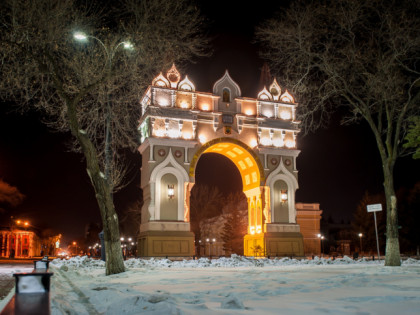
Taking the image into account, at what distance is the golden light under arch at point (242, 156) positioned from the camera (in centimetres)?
3369

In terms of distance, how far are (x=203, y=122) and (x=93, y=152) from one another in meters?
19.5

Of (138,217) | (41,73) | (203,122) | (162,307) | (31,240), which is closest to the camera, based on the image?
(162,307)

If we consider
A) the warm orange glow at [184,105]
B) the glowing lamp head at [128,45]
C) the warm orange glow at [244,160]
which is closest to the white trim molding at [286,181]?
the warm orange glow at [244,160]

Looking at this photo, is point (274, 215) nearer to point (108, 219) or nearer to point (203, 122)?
point (203, 122)

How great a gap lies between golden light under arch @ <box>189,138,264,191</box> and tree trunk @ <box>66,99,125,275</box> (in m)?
17.6

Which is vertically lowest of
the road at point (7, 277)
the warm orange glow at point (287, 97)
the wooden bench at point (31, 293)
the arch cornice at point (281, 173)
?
the road at point (7, 277)

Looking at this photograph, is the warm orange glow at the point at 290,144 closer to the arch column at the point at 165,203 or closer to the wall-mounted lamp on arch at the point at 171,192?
the arch column at the point at 165,203

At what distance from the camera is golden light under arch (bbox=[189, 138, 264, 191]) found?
33.7 metres

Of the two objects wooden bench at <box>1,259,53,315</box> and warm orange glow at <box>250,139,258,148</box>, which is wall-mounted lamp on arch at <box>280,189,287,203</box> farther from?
wooden bench at <box>1,259,53,315</box>

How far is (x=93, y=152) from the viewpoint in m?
14.8

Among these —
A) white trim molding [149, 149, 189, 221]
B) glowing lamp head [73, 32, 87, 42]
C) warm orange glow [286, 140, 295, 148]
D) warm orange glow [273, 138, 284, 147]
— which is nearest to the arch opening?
white trim molding [149, 149, 189, 221]

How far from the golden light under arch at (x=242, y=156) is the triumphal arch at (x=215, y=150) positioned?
0.24 feet

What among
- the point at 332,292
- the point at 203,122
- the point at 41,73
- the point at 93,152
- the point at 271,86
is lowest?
the point at 332,292

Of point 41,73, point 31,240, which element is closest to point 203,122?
point 41,73
